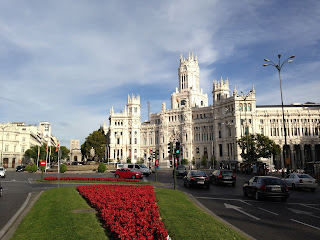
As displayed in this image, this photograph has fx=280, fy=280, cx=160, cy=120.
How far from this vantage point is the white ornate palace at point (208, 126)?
8562cm

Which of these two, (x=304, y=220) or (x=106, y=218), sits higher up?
(x=106, y=218)

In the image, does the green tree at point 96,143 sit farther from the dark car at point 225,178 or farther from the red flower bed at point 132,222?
the red flower bed at point 132,222

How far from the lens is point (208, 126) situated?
328 feet

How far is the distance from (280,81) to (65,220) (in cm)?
3132

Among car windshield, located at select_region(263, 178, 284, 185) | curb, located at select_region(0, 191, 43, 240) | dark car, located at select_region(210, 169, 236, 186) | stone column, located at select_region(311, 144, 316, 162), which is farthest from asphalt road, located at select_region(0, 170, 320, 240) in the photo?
stone column, located at select_region(311, 144, 316, 162)

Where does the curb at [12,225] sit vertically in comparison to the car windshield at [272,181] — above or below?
below

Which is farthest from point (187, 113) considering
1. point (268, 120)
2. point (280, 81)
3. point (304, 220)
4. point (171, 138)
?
point (304, 220)

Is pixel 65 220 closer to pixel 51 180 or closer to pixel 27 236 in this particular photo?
pixel 27 236

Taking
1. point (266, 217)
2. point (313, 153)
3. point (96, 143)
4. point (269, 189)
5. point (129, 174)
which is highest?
point (96, 143)

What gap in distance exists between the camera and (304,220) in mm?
12797

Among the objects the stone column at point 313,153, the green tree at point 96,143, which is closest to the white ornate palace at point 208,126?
the stone column at point 313,153

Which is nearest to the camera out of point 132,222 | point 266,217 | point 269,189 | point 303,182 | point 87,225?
point 132,222

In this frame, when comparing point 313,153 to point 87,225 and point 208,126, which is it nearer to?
point 208,126

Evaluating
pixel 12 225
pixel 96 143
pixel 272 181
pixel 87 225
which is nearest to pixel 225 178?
pixel 272 181
